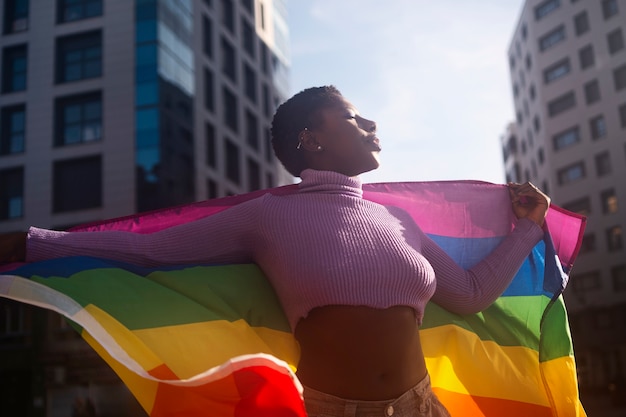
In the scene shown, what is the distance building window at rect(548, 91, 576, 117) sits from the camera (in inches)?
Answer: 1898

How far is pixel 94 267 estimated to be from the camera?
268cm

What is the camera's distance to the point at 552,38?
1981 inches

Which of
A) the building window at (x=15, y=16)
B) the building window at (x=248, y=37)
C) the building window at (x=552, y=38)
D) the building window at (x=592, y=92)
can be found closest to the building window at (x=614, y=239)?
the building window at (x=592, y=92)

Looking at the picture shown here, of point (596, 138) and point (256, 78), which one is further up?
point (256, 78)

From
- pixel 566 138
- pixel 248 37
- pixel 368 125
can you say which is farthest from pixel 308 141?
pixel 566 138

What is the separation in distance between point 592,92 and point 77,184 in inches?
1308

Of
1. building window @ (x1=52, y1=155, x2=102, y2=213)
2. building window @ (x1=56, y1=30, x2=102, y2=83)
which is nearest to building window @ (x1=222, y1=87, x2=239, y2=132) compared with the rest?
building window @ (x1=56, y1=30, x2=102, y2=83)

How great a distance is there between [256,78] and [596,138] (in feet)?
73.2

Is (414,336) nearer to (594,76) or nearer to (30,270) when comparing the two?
(30,270)

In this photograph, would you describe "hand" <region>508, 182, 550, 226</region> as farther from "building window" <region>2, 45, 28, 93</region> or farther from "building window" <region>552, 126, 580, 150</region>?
"building window" <region>552, 126, 580, 150</region>

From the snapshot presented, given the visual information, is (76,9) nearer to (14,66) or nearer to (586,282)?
(14,66)

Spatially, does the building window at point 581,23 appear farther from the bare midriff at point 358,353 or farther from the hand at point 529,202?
the bare midriff at point 358,353

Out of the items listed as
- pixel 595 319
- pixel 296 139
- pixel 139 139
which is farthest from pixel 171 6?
pixel 595 319

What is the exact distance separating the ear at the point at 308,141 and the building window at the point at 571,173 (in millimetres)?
47641
